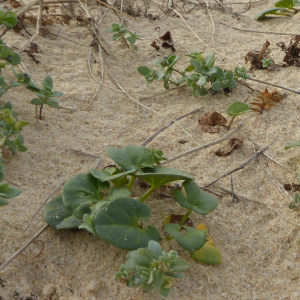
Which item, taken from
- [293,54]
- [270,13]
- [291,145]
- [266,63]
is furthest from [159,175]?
[270,13]

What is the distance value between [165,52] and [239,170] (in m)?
1.74

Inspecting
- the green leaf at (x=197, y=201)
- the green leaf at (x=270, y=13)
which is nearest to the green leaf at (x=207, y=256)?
the green leaf at (x=197, y=201)

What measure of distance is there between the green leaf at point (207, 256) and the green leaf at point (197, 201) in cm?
18

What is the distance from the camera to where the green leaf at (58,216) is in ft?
5.78

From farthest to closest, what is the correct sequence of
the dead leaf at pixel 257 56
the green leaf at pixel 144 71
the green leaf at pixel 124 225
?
the dead leaf at pixel 257 56 < the green leaf at pixel 144 71 < the green leaf at pixel 124 225

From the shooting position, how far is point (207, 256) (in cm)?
174

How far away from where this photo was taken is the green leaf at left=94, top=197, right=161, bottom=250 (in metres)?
1.61

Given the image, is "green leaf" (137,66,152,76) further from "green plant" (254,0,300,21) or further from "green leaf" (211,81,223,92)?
"green plant" (254,0,300,21)

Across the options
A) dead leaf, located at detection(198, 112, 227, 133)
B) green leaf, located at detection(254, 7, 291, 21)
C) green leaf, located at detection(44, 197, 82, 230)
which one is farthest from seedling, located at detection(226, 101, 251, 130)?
green leaf, located at detection(254, 7, 291, 21)

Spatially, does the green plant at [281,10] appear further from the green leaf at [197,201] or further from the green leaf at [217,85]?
the green leaf at [197,201]

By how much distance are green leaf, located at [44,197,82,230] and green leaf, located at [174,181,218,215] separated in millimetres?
527

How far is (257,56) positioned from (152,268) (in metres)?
2.49

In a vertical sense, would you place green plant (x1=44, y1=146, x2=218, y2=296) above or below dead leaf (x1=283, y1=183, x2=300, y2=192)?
above

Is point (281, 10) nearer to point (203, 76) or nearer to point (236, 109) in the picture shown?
point (203, 76)
